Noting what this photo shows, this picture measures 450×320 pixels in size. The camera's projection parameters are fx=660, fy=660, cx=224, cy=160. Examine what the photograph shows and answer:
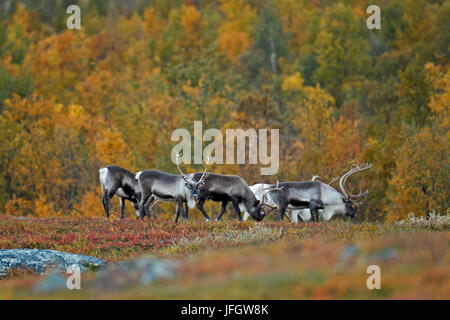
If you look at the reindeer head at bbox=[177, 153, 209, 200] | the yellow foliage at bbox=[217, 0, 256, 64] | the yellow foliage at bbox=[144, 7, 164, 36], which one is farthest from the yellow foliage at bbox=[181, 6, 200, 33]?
the reindeer head at bbox=[177, 153, 209, 200]

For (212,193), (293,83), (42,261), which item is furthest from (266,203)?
(293,83)

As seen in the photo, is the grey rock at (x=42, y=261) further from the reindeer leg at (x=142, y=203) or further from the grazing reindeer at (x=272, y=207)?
the grazing reindeer at (x=272, y=207)

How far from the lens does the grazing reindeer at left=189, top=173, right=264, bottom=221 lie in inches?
835

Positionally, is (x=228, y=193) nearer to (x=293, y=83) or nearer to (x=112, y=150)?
(x=112, y=150)

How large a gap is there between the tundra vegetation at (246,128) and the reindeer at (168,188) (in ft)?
1.61

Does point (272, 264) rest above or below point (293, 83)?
below

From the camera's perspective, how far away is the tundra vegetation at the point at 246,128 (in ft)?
36.6

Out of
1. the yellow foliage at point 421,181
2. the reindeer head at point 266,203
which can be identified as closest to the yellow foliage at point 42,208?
the reindeer head at point 266,203

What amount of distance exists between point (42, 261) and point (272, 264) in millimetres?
5521

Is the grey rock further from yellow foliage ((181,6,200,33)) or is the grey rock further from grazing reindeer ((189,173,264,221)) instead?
yellow foliage ((181,6,200,33))

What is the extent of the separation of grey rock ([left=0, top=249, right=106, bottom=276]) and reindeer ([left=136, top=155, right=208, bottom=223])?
6.83 metres

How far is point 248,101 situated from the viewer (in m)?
46.2

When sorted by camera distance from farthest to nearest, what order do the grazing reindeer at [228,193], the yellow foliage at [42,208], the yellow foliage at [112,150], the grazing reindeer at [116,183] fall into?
the yellow foliage at [112,150]
the yellow foliage at [42,208]
the grazing reindeer at [116,183]
the grazing reindeer at [228,193]

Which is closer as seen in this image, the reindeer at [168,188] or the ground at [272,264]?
the ground at [272,264]
